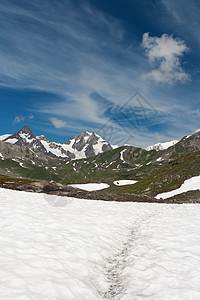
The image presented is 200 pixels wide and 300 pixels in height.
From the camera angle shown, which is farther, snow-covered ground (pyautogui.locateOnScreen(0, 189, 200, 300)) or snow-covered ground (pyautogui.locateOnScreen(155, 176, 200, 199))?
snow-covered ground (pyautogui.locateOnScreen(155, 176, 200, 199))

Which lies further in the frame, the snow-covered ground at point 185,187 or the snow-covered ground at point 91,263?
the snow-covered ground at point 185,187

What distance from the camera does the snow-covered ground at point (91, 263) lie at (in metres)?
6.29

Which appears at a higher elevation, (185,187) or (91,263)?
(185,187)

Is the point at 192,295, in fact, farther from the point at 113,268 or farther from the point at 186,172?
the point at 186,172

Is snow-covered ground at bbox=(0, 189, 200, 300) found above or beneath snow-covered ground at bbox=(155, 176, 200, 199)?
beneath

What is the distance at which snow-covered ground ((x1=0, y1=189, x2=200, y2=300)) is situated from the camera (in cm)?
629

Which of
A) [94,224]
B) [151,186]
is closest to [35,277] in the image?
[94,224]

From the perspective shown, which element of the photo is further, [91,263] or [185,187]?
[185,187]

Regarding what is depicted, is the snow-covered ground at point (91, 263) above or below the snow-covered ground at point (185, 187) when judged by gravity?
below

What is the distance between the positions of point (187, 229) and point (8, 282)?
1302cm

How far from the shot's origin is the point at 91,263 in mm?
8742

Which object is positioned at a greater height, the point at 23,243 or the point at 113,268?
the point at 23,243

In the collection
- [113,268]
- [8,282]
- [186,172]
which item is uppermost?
[186,172]

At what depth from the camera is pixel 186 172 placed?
3469 inches
